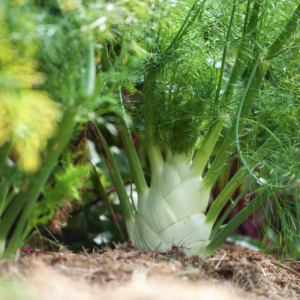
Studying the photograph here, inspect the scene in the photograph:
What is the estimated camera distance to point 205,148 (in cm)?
63

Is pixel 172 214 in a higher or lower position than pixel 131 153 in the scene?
lower

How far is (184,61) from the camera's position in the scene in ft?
1.99

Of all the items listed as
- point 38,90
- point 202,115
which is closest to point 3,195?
point 38,90

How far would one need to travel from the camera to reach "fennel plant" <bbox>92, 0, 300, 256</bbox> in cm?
58

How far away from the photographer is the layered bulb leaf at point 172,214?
601mm

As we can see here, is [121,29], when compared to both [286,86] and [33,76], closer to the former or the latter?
[33,76]

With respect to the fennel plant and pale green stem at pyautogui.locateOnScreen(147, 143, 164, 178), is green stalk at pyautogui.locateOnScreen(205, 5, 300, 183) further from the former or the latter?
pale green stem at pyautogui.locateOnScreen(147, 143, 164, 178)

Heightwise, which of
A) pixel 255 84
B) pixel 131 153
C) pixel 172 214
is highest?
pixel 255 84

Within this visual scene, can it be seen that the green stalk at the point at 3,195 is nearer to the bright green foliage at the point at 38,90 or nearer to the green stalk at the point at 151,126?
the bright green foliage at the point at 38,90

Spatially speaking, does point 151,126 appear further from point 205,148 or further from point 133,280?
point 133,280

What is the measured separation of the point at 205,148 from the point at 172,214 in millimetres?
153

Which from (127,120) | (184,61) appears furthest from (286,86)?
(127,120)

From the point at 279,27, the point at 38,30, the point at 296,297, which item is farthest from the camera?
the point at 279,27

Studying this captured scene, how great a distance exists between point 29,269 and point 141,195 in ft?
1.09
